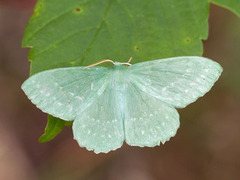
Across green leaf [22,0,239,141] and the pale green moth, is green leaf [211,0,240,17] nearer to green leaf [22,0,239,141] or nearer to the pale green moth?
green leaf [22,0,239,141]

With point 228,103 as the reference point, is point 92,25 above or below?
above

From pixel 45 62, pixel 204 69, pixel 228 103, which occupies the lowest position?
pixel 228 103

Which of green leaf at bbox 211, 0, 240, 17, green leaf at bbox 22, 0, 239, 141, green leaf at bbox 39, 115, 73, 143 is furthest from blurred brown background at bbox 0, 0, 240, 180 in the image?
green leaf at bbox 39, 115, 73, 143

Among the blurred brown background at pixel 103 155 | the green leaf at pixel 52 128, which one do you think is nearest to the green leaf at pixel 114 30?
the green leaf at pixel 52 128

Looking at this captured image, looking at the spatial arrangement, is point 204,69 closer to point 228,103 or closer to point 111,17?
point 111,17

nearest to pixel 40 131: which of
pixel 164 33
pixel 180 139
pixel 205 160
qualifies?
pixel 180 139

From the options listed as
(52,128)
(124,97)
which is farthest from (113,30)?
(52,128)
